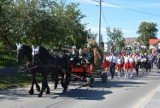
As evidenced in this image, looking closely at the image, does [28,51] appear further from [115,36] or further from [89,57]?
[115,36]

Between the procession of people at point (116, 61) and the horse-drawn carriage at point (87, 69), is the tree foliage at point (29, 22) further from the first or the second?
the horse-drawn carriage at point (87, 69)

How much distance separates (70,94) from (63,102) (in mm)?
2195

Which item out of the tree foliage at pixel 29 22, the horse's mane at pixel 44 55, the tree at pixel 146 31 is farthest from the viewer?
the tree at pixel 146 31

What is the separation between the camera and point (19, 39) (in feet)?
87.6

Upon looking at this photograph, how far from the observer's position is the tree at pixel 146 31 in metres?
150

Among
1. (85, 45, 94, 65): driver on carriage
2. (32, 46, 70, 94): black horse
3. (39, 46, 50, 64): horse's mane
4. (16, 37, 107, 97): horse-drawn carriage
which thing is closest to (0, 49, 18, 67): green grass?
(16, 37, 107, 97): horse-drawn carriage

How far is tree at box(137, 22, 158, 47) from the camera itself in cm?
15012

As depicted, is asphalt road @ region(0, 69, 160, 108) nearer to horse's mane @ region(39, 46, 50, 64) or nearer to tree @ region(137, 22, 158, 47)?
horse's mane @ region(39, 46, 50, 64)

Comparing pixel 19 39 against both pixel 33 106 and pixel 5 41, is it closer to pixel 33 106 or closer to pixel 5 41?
pixel 5 41

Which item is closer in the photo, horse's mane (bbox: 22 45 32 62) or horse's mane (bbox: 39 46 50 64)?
horse's mane (bbox: 22 45 32 62)

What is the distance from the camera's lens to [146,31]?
152375 millimetres

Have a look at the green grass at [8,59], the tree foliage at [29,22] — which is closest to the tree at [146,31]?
the green grass at [8,59]

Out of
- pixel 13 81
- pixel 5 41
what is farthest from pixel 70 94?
pixel 5 41

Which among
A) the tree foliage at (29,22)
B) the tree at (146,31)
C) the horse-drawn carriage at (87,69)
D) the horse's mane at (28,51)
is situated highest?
the tree at (146,31)
